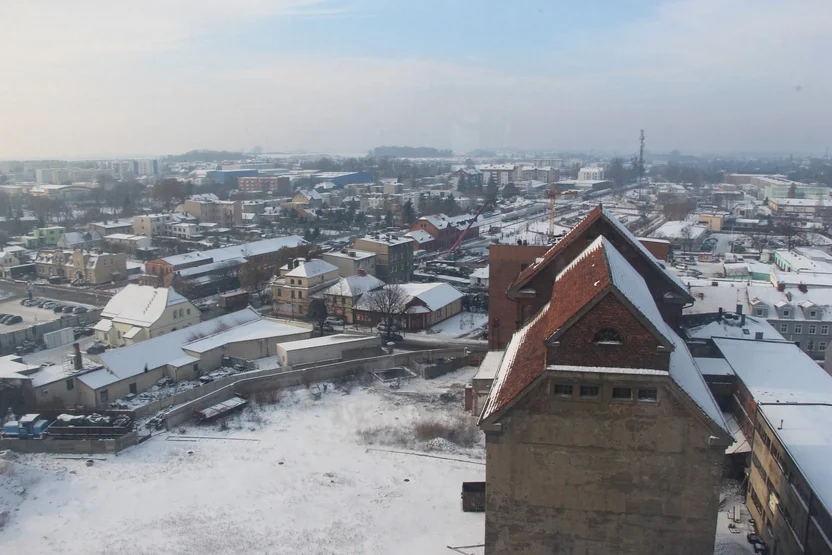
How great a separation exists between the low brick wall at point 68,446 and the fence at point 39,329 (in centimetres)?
1342

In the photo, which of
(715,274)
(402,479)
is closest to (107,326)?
(402,479)

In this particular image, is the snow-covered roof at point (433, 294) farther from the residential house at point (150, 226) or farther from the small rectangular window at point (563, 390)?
the residential house at point (150, 226)

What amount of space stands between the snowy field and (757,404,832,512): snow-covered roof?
7814 mm

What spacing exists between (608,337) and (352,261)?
33.1 m

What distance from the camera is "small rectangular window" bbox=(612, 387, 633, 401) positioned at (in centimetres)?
1166

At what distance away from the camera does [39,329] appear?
34.4 meters

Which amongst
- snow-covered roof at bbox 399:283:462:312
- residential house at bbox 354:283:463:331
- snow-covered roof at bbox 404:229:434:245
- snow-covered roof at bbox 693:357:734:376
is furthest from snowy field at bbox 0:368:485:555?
snow-covered roof at bbox 404:229:434:245

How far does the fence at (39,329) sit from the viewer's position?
108 feet

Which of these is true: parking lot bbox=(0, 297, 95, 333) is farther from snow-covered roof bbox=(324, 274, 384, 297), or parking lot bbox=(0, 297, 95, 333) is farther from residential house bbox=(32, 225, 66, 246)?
residential house bbox=(32, 225, 66, 246)

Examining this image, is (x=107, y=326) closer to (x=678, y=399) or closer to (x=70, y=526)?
(x=70, y=526)

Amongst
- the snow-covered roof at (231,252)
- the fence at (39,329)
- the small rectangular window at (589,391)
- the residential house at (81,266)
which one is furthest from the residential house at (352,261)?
the small rectangular window at (589,391)

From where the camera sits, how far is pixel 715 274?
46.7 m

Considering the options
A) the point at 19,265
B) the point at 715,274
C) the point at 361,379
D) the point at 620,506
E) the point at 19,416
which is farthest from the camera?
the point at 19,265

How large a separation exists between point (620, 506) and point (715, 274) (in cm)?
3923
